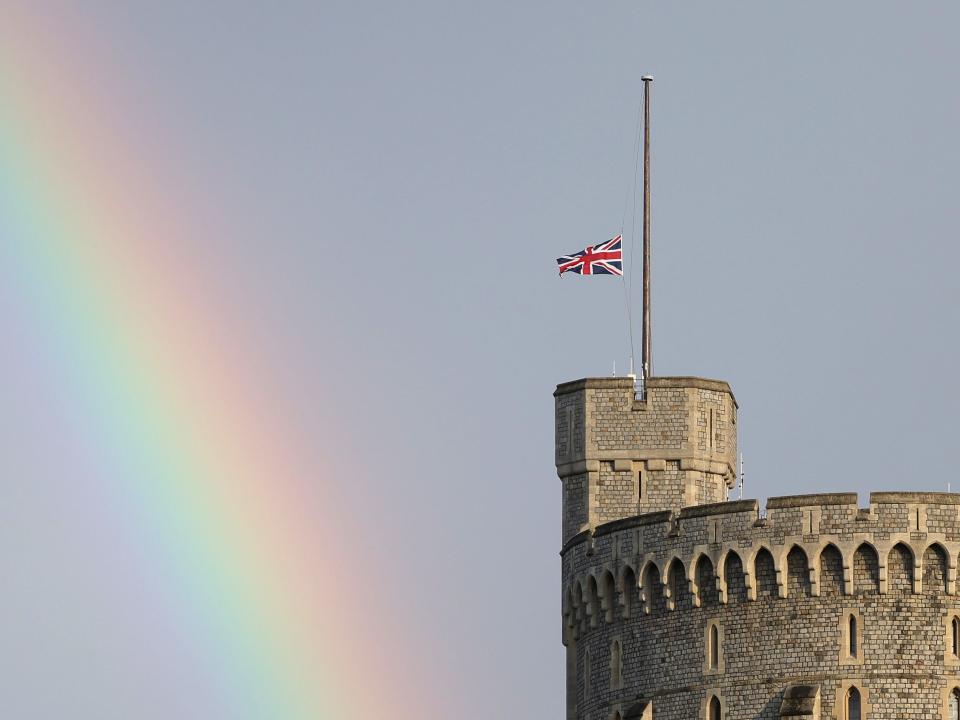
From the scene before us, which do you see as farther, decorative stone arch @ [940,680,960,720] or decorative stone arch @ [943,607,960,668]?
decorative stone arch @ [943,607,960,668]

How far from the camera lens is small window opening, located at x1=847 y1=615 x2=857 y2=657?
101688mm

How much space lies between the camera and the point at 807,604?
4035 inches

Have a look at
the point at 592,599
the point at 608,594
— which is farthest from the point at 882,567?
the point at 592,599

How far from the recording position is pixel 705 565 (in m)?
105

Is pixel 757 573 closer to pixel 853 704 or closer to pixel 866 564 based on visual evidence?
pixel 866 564

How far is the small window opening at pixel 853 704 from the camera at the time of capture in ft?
332

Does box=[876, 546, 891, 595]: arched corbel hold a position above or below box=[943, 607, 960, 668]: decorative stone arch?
above

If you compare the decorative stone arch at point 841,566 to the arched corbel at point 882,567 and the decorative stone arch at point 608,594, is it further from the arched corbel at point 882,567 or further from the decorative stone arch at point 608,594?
the decorative stone arch at point 608,594

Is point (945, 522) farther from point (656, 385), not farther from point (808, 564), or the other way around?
point (656, 385)

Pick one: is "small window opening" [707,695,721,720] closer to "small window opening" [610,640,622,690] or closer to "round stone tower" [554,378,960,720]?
"round stone tower" [554,378,960,720]

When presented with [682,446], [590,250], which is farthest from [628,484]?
[590,250]

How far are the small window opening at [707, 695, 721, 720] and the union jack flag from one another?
20.4 m

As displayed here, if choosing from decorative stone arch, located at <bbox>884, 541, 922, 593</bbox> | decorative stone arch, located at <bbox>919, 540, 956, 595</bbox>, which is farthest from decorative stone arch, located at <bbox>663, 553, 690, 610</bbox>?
decorative stone arch, located at <bbox>919, 540, 956, 595</bbox>

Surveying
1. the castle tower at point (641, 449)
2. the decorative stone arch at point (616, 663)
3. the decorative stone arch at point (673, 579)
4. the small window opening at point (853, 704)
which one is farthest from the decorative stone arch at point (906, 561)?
the castle tower at point (641, 449)
